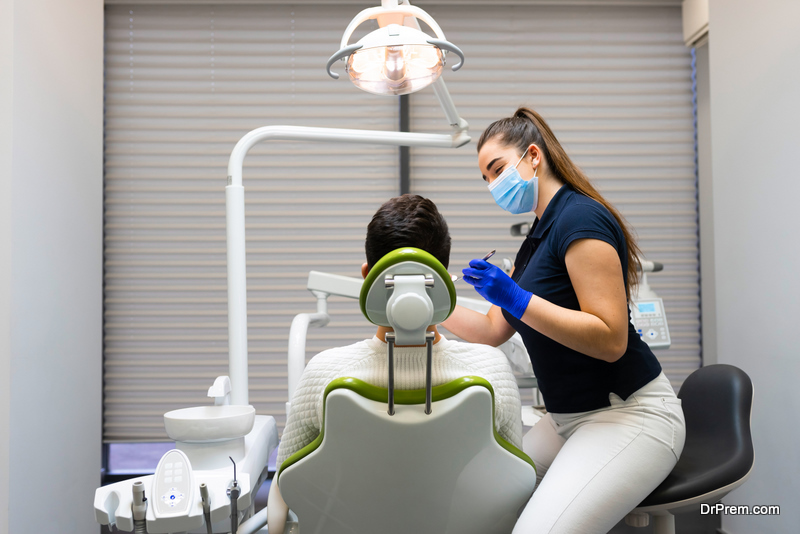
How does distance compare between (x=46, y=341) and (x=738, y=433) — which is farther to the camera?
(x=46, y=341)

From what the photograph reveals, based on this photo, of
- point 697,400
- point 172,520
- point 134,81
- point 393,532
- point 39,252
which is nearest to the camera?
point 393,532

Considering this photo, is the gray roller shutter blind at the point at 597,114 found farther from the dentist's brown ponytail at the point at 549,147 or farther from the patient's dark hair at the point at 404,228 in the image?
the patient's dark hair at the point at 404,228

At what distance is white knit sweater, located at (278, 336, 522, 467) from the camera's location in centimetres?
85

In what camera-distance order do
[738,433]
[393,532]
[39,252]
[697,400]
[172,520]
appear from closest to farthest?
[393,532]
[172,520]
[738,433]
[697,400]
[39,252]

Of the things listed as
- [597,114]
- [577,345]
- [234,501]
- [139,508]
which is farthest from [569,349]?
[597,114]

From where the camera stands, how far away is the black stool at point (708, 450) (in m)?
1.07

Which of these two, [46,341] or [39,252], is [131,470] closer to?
[46,341]

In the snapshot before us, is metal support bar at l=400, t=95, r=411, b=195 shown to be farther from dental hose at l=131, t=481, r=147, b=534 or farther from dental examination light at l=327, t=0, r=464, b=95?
dental hose at l=131, t=481, r=147, b=534

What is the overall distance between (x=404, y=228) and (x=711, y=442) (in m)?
0.90

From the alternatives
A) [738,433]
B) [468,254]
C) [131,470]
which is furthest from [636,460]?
[131,470]

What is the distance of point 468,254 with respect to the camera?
8.86 feet

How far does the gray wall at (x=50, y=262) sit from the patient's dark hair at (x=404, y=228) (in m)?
1.42

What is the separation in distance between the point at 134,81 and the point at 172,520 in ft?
7.79

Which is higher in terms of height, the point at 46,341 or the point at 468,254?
the point at 468,254
